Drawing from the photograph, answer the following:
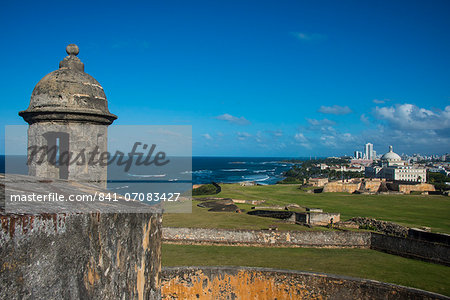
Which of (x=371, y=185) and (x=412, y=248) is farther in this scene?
(x=371, y=185)

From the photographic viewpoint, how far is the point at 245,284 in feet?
31.8

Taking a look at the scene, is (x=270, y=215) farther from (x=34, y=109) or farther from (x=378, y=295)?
(x=34, y=109)

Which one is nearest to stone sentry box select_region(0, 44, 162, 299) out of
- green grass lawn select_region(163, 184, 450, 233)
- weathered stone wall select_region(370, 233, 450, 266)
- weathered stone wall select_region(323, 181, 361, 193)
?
weathered stone wall select_region(370, 233, 450, 266)

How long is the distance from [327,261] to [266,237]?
11.1 ft

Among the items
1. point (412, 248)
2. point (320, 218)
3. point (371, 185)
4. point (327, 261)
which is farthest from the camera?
point (371, 185)

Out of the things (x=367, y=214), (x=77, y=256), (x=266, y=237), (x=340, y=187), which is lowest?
(x=367, y=214)

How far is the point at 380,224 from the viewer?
21422 mm

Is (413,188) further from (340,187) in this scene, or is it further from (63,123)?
(63,123)

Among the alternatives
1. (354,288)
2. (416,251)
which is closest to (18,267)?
(354,288)

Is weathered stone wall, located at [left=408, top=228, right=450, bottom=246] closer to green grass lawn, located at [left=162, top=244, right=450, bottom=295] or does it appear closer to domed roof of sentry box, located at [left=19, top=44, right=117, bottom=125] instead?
green grass lawn, located at [left=162, top=244, right=450, bottom=295]

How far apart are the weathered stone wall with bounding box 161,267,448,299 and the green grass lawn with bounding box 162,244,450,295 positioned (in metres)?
2.74

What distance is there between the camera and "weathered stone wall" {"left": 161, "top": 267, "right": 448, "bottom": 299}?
941 centimetres

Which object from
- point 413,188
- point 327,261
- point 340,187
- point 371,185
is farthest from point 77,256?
point 371,185

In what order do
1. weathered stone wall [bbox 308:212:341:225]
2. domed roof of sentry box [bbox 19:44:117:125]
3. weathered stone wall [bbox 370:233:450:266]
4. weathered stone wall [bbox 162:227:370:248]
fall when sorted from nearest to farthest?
domed roof of sentry box [bbox 19:44:117:125] < weathered stone wall [bbox 370:233:450:266] < weathered stone wall [bbox 162:227:370:248] < weathered stone wall [bbox 308:212:341:225]
